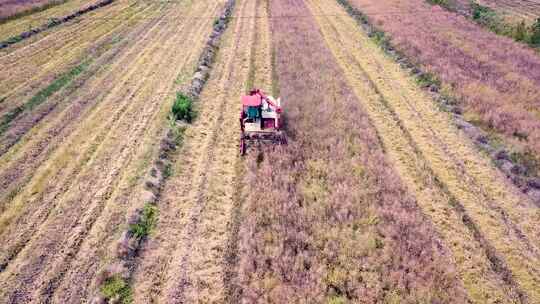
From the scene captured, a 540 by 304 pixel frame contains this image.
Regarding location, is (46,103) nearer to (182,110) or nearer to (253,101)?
(182,110)

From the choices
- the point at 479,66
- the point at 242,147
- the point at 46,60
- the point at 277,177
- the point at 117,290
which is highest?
the point at 479,66

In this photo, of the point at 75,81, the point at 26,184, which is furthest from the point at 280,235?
the point at 75,81

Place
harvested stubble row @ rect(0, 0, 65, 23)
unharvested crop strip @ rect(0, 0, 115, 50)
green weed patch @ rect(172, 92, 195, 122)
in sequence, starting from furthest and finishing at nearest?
1. harvested stubble row @ rect(0, 0, 65, 23)
2. unharvested crop strip @ rect(0, 0, 115, 50)
3. green weed patch @ rect(172, 92, 195, 122)

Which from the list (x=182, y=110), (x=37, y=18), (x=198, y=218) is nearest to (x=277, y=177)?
(x=198, y=218)

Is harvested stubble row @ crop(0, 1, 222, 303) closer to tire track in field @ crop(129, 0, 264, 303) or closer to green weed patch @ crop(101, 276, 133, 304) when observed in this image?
green weed patch @ crop(101, 276, 133, 304)

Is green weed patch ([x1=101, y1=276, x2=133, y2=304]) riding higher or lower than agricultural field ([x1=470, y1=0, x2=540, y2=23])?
lower

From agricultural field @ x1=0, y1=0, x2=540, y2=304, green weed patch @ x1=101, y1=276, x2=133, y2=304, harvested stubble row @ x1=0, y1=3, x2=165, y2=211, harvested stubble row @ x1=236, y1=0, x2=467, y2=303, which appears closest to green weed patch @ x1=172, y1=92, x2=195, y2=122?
agricultural field @ x1=0, y1=0, x2=540, y2=304
